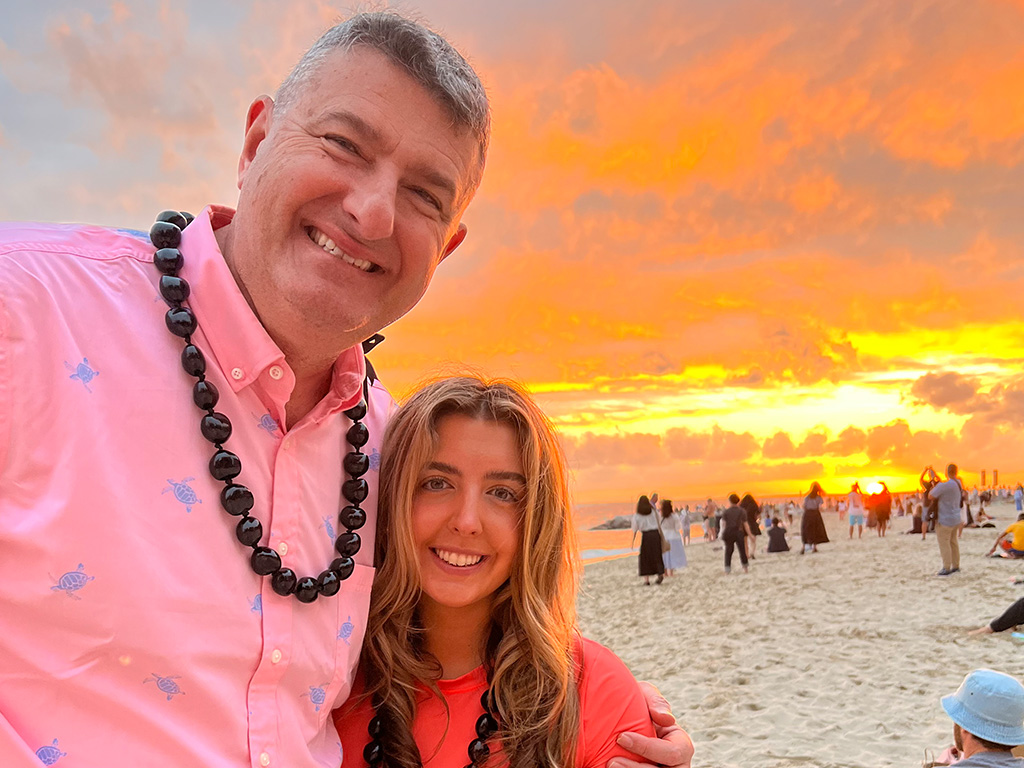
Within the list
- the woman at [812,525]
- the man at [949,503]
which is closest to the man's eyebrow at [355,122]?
the man at [949,503]

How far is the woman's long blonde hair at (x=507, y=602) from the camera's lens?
279cm

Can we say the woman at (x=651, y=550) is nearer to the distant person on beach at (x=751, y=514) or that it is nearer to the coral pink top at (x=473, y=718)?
the distant person on beach at (x=751, y=514)

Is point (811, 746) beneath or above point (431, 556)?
beneath

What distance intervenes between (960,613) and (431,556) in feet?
42.2

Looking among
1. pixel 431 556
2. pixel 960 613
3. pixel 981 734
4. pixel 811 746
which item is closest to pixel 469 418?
pixel 431 556

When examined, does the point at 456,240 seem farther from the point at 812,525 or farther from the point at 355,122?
the point at 812,525

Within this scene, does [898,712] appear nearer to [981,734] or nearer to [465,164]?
[981,734]

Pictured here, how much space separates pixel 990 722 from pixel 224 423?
5.33 m

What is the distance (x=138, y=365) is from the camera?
6.54 feet

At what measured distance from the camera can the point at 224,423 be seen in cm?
211

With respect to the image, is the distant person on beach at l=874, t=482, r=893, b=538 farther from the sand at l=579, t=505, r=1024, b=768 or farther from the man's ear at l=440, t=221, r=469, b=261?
the man's ear at l=440, t=221, r=469, b=261

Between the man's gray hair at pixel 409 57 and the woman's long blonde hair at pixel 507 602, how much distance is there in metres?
1.18

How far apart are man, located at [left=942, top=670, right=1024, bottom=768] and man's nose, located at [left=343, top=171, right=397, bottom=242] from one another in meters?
5.11

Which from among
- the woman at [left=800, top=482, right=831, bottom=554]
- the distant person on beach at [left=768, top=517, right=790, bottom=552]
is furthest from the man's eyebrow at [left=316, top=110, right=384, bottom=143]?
the distant person on beach at [left=768, top=517, right=790, bottom=552]
